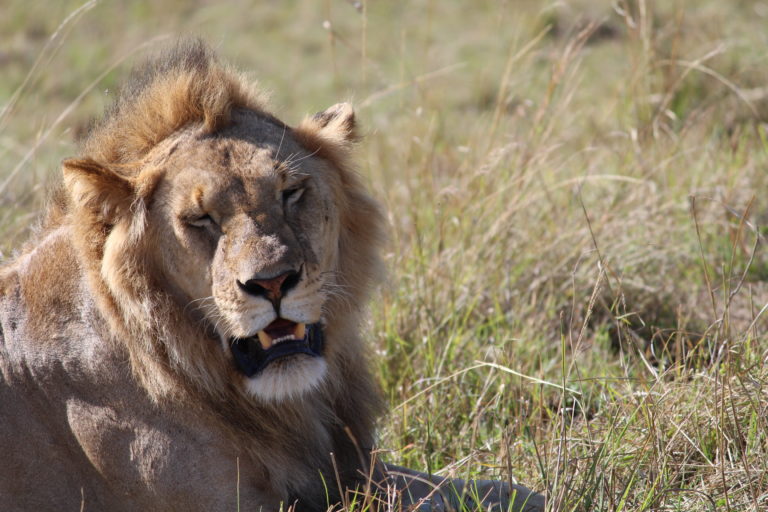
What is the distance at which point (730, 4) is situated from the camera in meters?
9.35

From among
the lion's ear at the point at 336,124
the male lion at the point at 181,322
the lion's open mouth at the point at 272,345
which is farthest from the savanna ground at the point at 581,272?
the lion's open mouth at the point at 272,345

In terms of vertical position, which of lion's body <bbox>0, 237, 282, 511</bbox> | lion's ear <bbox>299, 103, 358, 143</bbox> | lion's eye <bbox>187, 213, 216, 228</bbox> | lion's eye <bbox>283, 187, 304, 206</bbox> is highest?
lion's ear <bbox>299, 103, 358, 143</bbox>

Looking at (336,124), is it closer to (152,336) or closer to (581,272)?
(152,336)

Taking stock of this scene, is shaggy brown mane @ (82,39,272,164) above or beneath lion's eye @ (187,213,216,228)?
above

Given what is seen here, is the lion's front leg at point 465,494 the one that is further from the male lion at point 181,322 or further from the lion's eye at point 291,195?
the lion's eye at point 291,195

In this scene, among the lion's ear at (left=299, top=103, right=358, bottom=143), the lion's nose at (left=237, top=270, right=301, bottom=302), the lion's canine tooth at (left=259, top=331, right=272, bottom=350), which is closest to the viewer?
the lion's nose at (left=237, top=270, right=301, bottom=302)

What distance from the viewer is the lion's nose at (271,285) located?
110 inches

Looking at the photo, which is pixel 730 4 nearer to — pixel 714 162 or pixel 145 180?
pixel 714 162

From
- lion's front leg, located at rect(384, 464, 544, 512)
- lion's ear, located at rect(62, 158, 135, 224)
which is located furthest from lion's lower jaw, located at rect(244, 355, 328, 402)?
lion's ear, located at rect(62, 158, 135, 224)

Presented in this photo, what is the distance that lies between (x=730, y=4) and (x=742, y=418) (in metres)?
7.04

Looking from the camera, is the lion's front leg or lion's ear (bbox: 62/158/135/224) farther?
the lion's front leg

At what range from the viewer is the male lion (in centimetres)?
293

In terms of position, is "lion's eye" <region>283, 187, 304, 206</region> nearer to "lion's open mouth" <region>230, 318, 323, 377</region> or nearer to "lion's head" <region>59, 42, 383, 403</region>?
"lion's head" <region>59, 42, 383, 403</region>

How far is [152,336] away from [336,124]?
102cm
